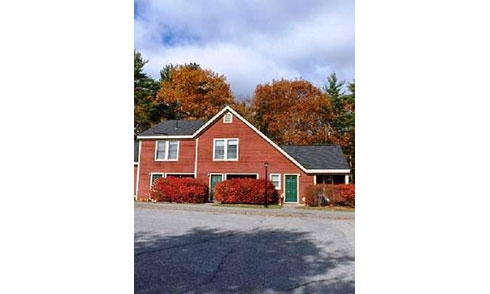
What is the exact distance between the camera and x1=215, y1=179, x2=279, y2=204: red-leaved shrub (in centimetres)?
1180

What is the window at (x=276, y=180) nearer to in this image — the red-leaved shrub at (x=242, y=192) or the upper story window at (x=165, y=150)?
the red-leaved shrub at (x=242, y=192)

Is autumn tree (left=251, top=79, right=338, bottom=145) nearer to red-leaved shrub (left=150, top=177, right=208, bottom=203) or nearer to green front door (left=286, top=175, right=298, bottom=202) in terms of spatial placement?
green front door (left=286, top=175, right=298, bottom=202)

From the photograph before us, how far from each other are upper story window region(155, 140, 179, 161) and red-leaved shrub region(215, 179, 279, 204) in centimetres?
343

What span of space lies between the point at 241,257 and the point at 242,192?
7.77m

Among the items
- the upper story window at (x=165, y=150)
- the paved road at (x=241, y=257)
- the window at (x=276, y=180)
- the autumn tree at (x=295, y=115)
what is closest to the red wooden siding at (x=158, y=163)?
the upper story window at (x=165, y=150)

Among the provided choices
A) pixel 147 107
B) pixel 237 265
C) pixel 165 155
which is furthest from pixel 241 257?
pixel 147 107

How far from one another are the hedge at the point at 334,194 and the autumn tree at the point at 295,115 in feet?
19.2

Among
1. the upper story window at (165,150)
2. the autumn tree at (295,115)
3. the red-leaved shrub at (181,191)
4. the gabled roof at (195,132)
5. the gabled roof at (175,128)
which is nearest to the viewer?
the red-leaved shrub at (181,191)

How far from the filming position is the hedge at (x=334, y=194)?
10809 millimetres

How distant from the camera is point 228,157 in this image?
14.3m

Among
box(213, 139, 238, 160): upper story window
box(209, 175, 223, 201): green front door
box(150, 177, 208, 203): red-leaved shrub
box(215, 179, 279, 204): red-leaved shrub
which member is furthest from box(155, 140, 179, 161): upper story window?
box(215, 179, 279, 204): red-leaved shrub
